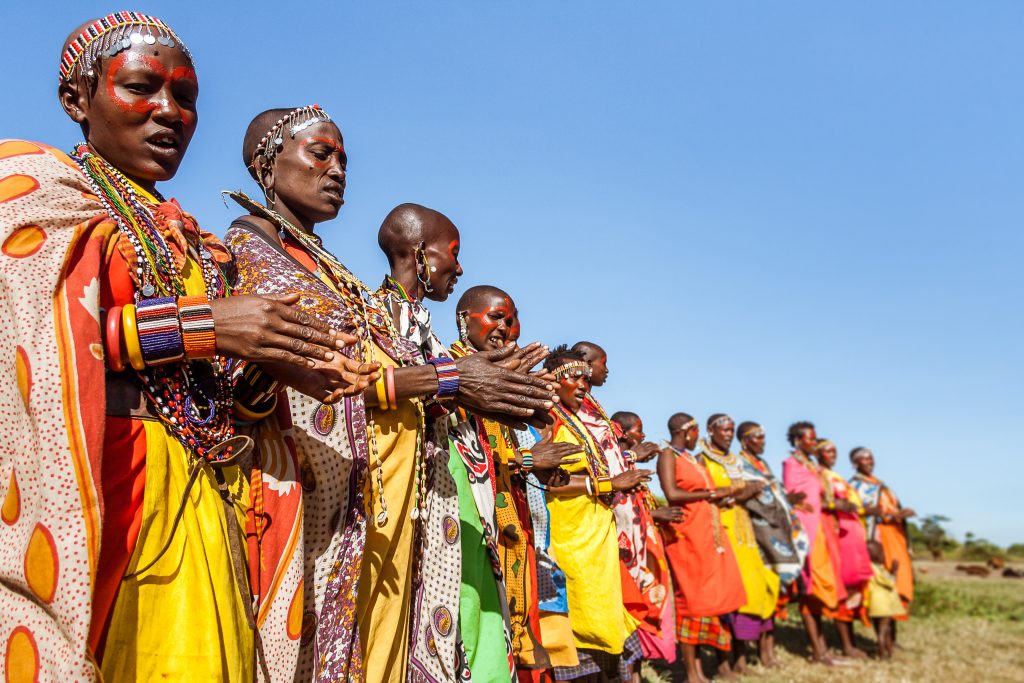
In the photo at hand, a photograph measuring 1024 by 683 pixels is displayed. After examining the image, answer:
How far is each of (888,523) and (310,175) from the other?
36.1 feet

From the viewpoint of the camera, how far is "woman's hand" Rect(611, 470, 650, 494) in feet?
19.9

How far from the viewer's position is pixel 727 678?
9.23 m

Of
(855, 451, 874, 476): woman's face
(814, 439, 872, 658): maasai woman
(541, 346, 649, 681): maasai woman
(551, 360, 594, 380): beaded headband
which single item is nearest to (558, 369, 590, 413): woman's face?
(551, 360, 594, 380): beaded headband

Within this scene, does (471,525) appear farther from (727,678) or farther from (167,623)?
(727,678)

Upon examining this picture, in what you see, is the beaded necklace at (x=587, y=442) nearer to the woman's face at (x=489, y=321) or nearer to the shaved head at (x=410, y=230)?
the woman's face at (x=489, y=321)

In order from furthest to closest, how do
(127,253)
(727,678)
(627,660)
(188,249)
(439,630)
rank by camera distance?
1. (727,678)
2. (627,660)
3. (439,630)
4. (188,249)
5. (127,253)

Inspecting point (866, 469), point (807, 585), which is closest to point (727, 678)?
point (807, 585)

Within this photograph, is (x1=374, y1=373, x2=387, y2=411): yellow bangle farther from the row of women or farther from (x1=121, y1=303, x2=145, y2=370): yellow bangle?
(x1=121, y1=303, x2=145, y2=370): yellow bangle

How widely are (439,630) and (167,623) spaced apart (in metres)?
1.35

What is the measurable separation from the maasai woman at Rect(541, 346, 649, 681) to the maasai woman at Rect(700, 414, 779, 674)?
365 centimetres

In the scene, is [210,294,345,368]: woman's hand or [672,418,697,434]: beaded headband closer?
[210,294,345,368]: woman's hand

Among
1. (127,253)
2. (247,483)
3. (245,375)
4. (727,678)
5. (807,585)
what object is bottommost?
(727,678)

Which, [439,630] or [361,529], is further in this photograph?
[439,630]

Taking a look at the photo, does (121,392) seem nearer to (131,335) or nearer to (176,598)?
(131,335)
